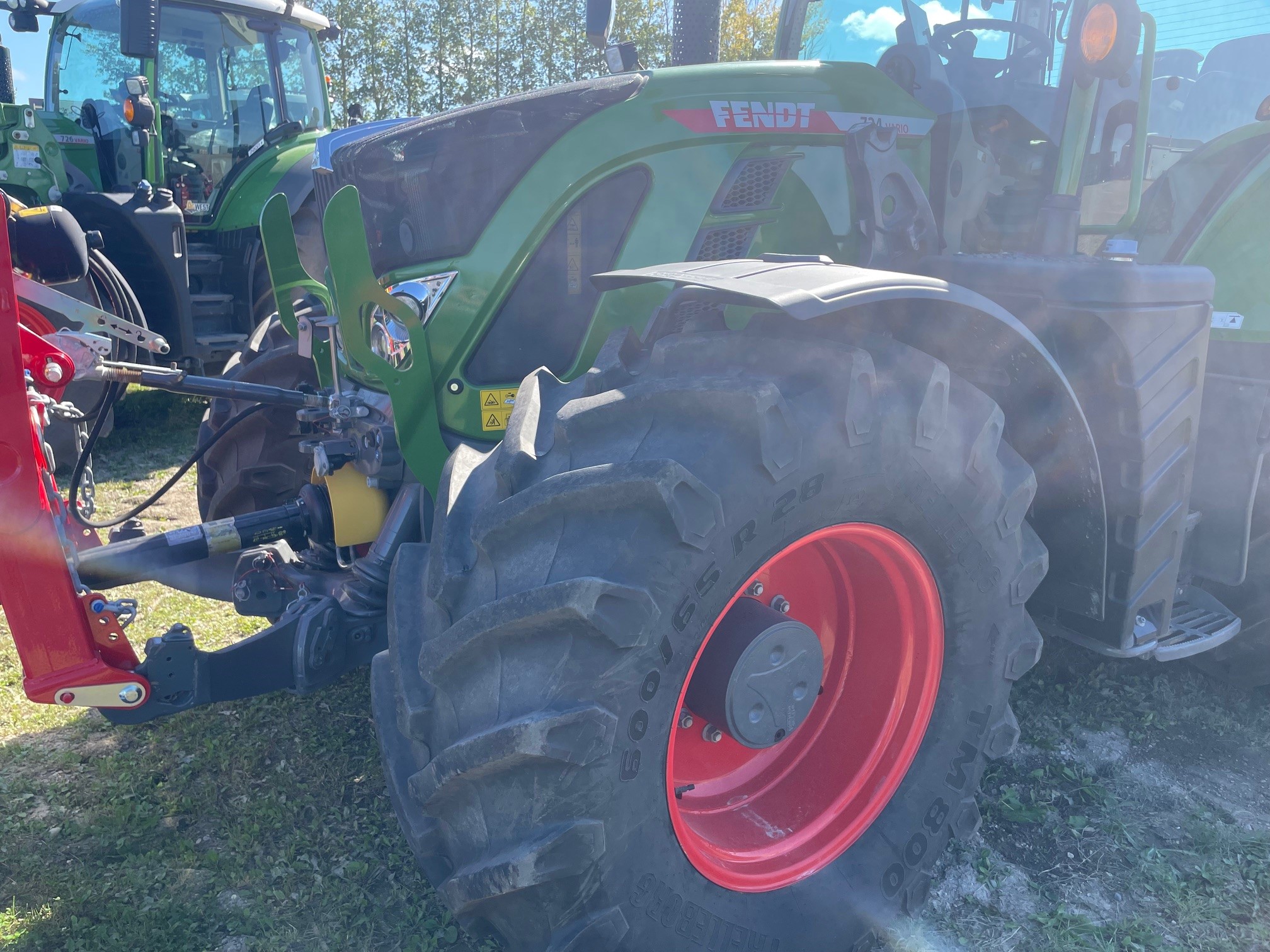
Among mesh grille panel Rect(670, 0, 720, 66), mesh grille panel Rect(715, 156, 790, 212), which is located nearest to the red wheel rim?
mesh grille panel Rect(715, 156, 790, 212)

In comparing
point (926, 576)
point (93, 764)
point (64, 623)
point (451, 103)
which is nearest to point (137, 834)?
point (93, 764)

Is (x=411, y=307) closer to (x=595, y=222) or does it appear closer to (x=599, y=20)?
(x=595, y=222)

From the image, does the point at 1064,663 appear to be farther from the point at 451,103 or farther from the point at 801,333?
the point at 451,103

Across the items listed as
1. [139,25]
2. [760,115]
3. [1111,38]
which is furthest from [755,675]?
[139,25]

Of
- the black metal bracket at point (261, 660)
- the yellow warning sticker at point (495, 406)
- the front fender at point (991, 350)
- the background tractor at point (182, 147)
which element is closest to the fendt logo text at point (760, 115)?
the front fender at point (991, 350)

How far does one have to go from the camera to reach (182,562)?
7.96ft

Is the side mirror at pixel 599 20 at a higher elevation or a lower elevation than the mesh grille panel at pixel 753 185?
higher

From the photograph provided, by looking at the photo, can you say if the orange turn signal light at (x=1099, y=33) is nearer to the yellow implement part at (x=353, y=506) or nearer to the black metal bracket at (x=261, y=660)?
the yellow implement part at (x=353, y=506)

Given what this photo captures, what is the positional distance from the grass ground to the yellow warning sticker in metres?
1.03

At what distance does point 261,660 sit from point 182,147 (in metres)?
6.26

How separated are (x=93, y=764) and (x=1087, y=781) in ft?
9.05

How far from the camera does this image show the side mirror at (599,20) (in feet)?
8.61

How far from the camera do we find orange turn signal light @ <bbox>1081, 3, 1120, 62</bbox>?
7.54 ft

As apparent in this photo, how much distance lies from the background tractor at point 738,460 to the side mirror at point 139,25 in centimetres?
257
